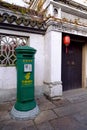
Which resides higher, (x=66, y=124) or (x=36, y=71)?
(x=36, y=71)

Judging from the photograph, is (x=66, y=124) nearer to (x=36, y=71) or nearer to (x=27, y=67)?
(x=27, y=67)

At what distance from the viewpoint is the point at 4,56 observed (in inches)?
168

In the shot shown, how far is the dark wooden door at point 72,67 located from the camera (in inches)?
225

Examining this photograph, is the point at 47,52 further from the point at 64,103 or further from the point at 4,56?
the point at 64,103

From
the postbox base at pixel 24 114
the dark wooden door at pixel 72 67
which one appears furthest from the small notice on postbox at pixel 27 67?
the dark wooden door at pixel 72 67

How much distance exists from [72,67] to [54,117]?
3.23 metres

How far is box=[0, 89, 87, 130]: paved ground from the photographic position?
281cm

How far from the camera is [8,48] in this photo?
Answer: 4.31 metres

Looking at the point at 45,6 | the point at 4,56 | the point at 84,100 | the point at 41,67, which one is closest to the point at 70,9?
the point at 45,6

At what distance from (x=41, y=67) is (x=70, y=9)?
2.68 meters

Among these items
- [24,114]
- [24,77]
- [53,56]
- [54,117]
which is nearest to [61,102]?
[54,117]

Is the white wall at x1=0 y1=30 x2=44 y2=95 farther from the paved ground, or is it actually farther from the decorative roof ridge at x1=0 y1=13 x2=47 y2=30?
the paved ground

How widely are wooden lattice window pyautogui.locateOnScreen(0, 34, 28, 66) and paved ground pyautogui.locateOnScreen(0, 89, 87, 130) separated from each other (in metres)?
1.45

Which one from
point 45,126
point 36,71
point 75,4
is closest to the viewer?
point 45,126
